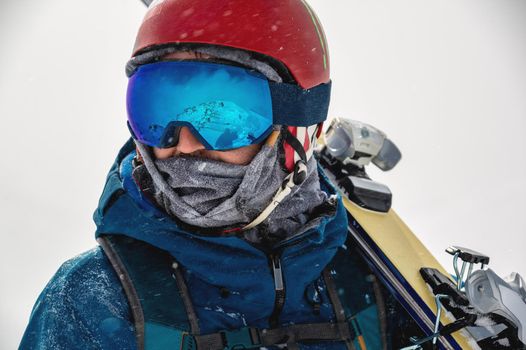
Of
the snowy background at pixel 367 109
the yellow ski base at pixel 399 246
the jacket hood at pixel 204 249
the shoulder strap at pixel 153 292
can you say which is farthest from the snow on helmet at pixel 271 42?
the snowy background at pixel 367 109

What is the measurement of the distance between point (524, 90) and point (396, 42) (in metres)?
1.97

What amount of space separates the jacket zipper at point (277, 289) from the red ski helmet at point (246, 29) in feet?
2.28

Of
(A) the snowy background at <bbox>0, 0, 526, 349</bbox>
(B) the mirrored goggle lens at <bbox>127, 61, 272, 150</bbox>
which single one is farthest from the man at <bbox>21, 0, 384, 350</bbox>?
(A) the snowy background at <bbox>0, 0, 526, 349</bbox>

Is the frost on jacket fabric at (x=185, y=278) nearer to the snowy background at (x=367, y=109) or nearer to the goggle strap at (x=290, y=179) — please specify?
the goggle strap at (x=290, y=179)

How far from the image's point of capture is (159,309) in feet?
5.72

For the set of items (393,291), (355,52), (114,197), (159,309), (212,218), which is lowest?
(393,291)

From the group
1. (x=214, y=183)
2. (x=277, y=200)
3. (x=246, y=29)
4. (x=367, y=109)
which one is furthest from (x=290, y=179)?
(x=367, y=109)

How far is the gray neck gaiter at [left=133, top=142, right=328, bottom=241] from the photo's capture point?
182 centimetres

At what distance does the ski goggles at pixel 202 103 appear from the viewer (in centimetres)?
182

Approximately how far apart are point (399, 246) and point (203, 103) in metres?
1.25

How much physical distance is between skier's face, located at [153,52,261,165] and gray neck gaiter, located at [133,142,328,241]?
34 mm

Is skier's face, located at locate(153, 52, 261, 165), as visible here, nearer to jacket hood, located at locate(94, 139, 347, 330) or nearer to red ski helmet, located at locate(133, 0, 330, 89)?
red ski helmet, located at locate(133, 0, 330, 89)

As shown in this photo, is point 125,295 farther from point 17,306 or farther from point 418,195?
point 418,195

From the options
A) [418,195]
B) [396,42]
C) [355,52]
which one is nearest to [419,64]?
[396,42]
